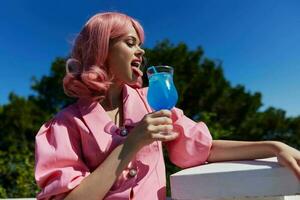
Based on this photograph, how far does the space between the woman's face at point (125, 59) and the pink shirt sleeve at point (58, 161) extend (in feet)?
0.84

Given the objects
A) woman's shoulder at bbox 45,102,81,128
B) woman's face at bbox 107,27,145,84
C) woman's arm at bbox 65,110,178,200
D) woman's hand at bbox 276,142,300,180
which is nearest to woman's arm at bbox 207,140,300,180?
woman's hand at bbox 276,142,300,180

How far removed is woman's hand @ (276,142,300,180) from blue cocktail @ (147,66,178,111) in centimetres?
38

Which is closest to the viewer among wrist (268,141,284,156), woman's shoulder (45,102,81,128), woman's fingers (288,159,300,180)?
woman's fingers (288,159,300,180)

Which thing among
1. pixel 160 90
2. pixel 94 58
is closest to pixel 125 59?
pixel 94 58

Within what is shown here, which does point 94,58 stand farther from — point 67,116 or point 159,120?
point 159,120

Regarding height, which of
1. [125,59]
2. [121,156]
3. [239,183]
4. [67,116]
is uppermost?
[125,59]

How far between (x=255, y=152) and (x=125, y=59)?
57 cm

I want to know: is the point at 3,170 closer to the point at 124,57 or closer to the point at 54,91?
the point at 54,91

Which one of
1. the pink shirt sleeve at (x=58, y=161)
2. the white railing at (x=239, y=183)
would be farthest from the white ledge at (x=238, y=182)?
the pink shirt sleeve at (x=58, y=161)

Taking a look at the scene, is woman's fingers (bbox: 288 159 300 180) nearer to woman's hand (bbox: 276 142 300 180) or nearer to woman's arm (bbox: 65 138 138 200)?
woman's hand (bbox: 276 142 300 180)

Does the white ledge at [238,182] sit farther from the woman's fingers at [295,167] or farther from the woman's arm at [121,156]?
the woman's arm at [121,156]

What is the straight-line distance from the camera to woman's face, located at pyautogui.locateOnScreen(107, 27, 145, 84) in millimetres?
1570

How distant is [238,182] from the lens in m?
1.26

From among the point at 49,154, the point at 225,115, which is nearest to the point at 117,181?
the point at 49,154
